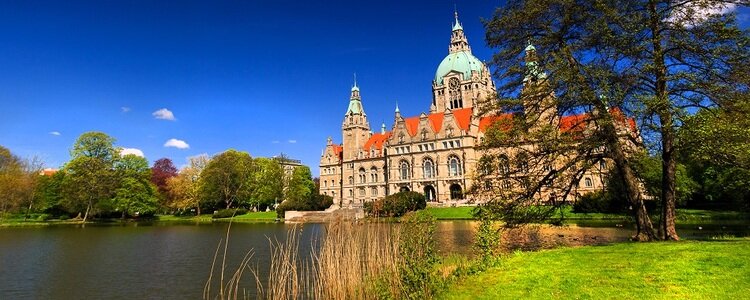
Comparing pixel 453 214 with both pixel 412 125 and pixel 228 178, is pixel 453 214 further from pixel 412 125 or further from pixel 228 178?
pixel 228 178

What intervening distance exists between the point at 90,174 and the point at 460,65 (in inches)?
2297

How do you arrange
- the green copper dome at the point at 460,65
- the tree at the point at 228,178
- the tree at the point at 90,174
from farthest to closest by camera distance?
the green copper dome at the point at 460,65 → the tree at the point at 228,178 → the tree at the point at 90,174

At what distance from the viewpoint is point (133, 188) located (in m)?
55.1

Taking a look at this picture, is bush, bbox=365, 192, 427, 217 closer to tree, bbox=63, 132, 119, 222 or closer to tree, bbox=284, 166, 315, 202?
tree, bbox=284, 166, 315, 202

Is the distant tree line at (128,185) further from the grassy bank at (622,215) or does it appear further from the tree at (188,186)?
the grassy bank at (622,215)

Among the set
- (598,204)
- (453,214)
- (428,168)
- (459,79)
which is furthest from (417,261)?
(459,79)

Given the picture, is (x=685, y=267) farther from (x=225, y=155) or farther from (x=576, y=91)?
(x=225, y=155)

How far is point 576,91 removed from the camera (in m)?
12.8

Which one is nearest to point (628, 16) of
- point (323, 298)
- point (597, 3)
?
point (597, 3)

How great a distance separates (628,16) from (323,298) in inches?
462

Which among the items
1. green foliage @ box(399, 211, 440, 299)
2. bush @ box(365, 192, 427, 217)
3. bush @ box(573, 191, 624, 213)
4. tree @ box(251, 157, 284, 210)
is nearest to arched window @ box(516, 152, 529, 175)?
bush @ box(365, 192, 427, 217)

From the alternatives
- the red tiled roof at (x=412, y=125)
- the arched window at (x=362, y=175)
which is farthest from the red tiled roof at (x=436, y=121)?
the arched window at (x=362, y=175)

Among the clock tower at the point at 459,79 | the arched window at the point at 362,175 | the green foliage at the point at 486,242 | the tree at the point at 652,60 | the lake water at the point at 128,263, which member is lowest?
the lake water at the point at 128,263

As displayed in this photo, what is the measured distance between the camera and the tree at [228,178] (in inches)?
2480
